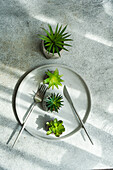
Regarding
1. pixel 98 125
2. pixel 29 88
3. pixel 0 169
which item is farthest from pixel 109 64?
pixel 0 169

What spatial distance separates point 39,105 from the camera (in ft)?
3.42

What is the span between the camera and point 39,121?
1.05 m

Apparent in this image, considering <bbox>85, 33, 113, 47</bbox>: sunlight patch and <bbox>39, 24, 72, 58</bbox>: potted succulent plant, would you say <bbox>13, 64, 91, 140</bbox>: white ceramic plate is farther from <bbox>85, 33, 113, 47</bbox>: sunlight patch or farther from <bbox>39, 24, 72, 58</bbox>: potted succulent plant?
<bbox>85, 33, 113, 47</bbox>: sunlight patch

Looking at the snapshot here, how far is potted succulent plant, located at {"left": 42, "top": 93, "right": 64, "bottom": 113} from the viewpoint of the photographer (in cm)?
98

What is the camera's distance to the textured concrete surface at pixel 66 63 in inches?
40.9

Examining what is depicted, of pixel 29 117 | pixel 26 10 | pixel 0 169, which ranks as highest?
pixel 26 10

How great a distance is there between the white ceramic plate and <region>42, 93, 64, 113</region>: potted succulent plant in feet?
0.17

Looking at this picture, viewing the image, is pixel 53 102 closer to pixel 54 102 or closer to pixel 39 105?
pixel 54 102

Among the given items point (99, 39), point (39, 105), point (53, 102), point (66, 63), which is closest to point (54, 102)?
point (53, 102)

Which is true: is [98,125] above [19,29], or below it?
below

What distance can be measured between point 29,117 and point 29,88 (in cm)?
16

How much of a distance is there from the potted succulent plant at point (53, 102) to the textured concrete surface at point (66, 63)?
195mm

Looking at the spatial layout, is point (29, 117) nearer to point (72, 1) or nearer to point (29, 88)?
point (29, 88)

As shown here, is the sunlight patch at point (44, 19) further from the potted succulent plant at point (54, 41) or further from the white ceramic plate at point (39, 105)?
the white ceramic plate at point (39, 105)
